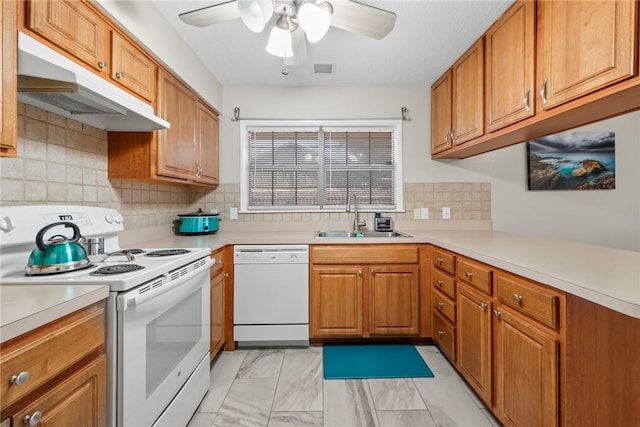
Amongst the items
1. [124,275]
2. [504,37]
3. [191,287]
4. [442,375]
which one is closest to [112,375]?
[124,275]

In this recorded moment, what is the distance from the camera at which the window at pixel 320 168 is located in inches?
120

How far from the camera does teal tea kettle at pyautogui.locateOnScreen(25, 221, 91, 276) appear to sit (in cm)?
110

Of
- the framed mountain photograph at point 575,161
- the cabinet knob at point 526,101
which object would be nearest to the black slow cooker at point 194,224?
the cabinet knob at point 526,101

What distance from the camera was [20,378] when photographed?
709 mm

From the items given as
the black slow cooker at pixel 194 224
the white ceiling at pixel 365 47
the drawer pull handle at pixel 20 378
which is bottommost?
the drawer pull handle at pixel 20 378

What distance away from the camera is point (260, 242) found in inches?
94.3

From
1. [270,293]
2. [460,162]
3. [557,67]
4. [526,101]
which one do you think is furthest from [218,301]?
[460,162]

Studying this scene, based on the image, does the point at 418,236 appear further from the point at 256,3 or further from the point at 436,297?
the point at 256,3

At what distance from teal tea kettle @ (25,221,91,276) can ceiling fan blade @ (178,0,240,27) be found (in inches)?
46.3

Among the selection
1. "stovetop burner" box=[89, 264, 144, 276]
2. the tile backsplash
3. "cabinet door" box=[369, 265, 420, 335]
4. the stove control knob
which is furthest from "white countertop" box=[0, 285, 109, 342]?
"cabinet door" box=[369, 265, 420, 335]

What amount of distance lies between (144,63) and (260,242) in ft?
4.55

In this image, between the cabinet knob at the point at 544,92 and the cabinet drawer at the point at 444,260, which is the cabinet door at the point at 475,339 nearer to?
the cabinet drawer at the point at 444,260

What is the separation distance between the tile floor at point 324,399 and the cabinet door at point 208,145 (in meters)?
1.55

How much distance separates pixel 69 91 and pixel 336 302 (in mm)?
2043
